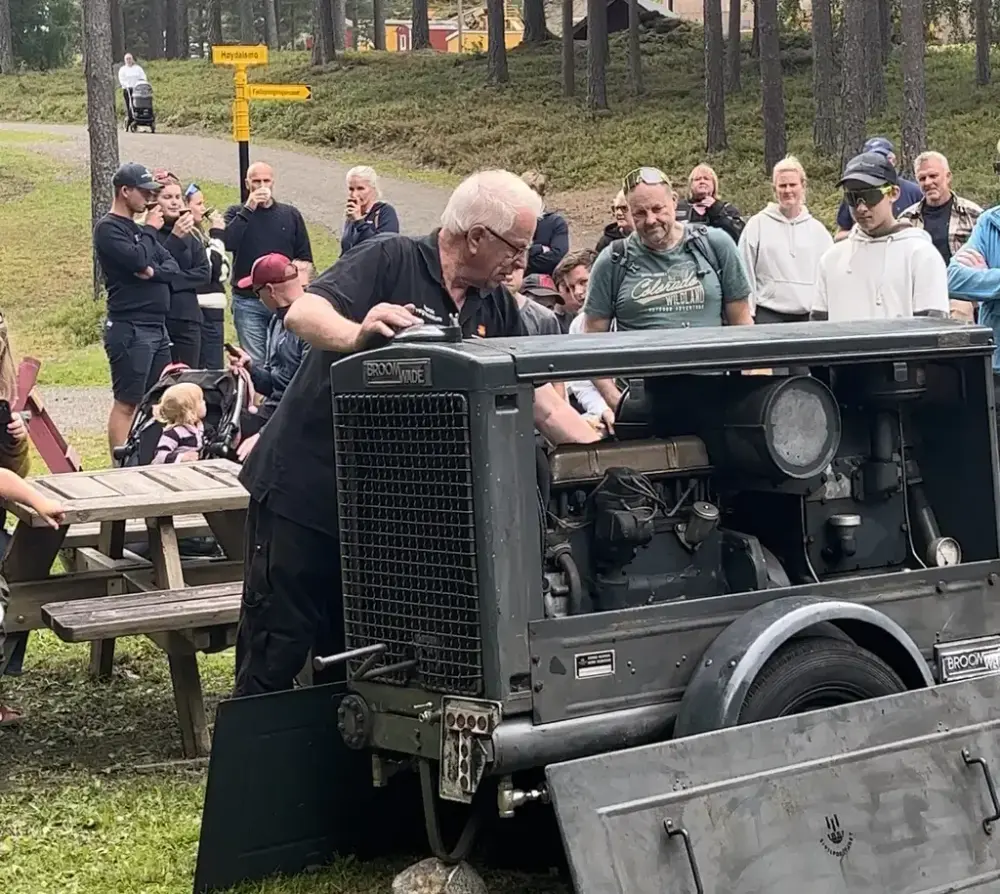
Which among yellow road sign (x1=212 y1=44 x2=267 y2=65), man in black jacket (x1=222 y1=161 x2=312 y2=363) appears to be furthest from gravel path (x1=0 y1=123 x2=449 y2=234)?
man in black jacket (x1=222 y1=161 x2=312 y2=363)

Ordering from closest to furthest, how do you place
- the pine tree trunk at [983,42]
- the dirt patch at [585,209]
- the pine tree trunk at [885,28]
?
the dirt patch at [585,209] < the pine tree trunk at [983,42] < the pine tree trunk at [885,28]

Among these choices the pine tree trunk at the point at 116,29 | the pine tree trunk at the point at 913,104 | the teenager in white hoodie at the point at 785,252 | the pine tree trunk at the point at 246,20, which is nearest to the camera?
the teenager in white hoodie at the point at 785,252

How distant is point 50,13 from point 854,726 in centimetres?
5215

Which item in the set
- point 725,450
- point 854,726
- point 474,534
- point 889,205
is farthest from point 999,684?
point 889,205

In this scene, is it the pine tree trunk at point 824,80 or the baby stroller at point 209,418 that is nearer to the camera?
the baby stroller at point 209,418

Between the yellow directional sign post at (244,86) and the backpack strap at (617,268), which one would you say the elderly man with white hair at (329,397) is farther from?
the yellow directional sign post at (244,86)

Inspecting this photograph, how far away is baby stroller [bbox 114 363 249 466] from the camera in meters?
8.28

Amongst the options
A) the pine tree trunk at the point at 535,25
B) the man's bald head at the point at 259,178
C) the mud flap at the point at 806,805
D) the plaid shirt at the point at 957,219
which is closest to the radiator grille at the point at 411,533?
the mud flap at the point at 806,805

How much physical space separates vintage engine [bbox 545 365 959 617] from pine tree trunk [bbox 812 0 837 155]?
25881 mm

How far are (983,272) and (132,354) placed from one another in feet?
18.2

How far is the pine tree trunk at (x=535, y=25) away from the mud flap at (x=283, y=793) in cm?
4454

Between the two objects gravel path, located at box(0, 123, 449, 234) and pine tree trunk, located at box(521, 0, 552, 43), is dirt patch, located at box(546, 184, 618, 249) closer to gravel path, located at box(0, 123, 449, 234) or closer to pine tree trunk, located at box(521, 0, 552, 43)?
gravel path, located at box(0, 123, 449, 234)

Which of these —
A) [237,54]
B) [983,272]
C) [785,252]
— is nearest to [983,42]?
[237,54]

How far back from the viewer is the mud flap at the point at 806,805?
3463 mm
